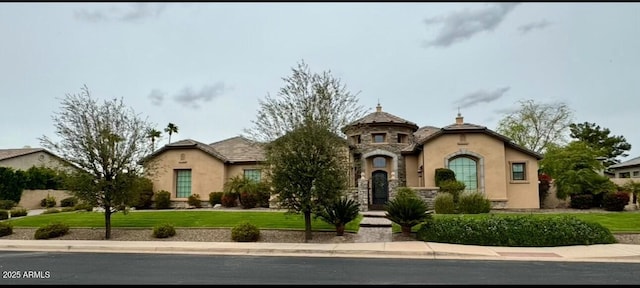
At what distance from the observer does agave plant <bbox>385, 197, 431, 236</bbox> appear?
51.3 ft

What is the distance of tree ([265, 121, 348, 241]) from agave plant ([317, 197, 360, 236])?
491mm

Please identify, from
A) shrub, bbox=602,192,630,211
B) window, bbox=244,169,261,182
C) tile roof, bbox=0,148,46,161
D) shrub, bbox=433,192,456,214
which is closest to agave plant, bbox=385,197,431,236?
shrub, bbox=433,192,456,214

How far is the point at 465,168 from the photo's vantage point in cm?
2614

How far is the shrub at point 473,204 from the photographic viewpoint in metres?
22.0

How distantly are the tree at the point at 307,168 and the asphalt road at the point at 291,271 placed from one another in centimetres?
349

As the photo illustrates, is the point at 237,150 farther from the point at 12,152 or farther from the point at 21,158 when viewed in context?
the point at 12,152

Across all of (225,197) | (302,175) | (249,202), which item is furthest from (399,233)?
(225,197)

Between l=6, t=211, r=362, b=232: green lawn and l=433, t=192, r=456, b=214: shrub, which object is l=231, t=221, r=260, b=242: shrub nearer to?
l=6, t=211, r=362, b=232: green lawn

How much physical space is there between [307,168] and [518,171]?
16.1 metres

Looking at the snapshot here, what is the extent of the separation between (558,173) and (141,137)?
77.1ft

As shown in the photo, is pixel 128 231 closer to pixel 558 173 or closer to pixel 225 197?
pixel 225 197

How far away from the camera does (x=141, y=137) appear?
58.8 feet

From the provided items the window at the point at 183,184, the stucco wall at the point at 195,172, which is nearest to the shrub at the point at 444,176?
the stucco wall at the point at 195,172

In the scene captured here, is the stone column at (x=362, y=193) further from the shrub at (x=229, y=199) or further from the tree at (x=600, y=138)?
the tree at (x=600, y=138)
